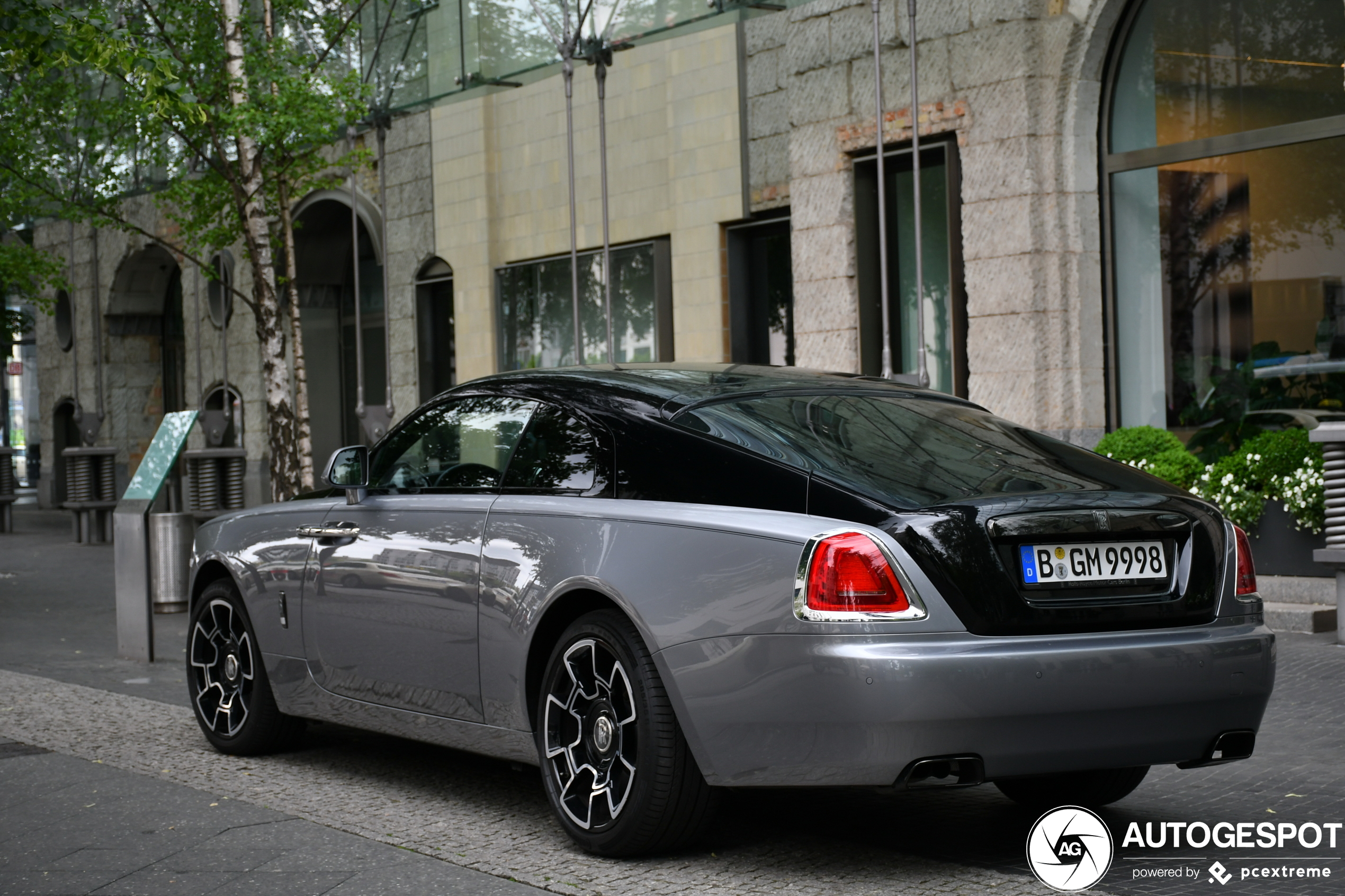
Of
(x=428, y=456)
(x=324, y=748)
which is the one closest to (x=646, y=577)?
(x=428, y=456)

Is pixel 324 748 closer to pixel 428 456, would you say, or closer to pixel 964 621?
pixel 428 456

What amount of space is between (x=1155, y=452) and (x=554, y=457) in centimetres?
772

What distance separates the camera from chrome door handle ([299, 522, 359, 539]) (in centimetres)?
602

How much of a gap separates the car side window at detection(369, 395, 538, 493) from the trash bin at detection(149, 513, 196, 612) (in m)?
6.26

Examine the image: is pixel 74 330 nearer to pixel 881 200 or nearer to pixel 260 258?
pixel 260 258

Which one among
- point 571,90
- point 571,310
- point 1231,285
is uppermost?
point 571,90

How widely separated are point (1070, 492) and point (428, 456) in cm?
253

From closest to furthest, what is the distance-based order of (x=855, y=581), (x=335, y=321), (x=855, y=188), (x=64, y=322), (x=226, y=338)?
1. (x=855, y=581)
2. (x=855, y=188)
3. (x=226, y=338)
4. (x=335, y=321)
5. (x=64, y=322)

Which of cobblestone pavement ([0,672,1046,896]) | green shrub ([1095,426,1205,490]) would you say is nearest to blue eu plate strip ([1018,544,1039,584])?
cobblestone pavement ([0,672,1046,896])

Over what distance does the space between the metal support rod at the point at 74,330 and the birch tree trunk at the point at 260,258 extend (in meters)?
14.7

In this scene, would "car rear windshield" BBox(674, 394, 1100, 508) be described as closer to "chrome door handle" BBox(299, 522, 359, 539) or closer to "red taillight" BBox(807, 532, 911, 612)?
"red taillight" BBox(807, 532, 911, 612)

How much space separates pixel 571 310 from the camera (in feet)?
67.2

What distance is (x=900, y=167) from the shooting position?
15023mm

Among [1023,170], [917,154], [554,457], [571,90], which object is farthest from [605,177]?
[554,457]
